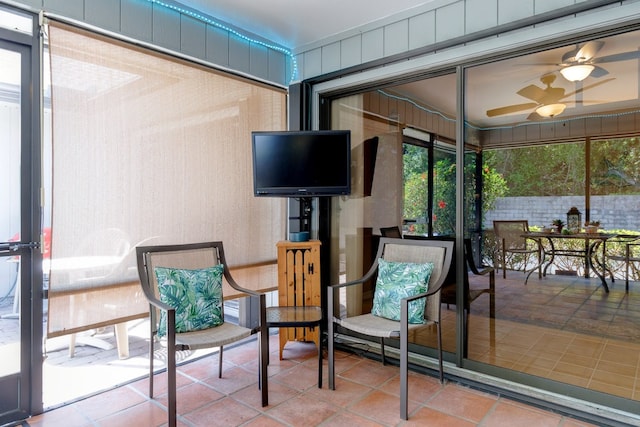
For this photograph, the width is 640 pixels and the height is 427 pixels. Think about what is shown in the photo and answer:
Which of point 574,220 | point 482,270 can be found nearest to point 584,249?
point 574,220

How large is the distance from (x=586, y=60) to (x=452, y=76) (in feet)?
2.67

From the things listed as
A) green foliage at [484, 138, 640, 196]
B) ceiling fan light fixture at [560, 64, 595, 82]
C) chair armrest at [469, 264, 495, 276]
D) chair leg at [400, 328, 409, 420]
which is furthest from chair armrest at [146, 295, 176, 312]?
ceiling fan light fixture at [560, 64, 595, 82]

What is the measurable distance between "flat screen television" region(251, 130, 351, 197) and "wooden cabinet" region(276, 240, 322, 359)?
0.44m

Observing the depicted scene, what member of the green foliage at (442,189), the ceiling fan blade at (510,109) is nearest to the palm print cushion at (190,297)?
the green foliage at (442,189)

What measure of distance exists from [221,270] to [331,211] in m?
1.25

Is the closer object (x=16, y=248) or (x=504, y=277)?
(x=16, y=248)

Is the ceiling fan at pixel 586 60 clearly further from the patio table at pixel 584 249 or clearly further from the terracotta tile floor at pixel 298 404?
the terracotta tile floor at pixel 298 404

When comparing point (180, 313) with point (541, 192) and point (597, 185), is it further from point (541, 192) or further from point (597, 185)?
point (597, 185)

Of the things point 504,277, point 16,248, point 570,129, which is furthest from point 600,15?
point 16,248

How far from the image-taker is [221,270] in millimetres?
2822

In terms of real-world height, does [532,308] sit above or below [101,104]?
below

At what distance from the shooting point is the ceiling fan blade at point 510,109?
2.58m

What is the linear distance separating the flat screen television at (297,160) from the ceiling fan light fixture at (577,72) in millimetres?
1478

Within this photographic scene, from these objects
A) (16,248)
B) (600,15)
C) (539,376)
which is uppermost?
(600,15)
